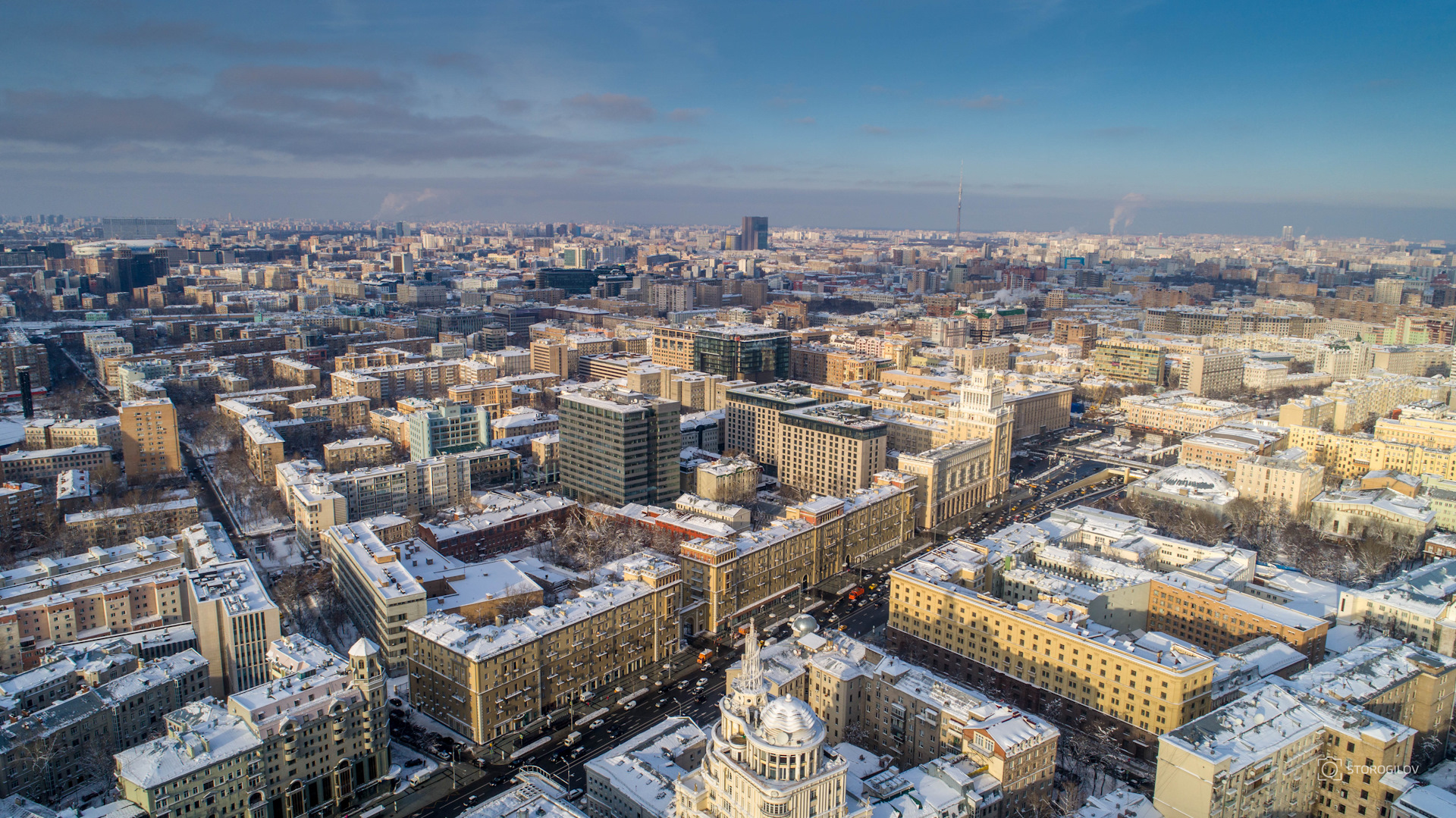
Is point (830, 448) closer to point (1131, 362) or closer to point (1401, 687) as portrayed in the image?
point (1401, 687)

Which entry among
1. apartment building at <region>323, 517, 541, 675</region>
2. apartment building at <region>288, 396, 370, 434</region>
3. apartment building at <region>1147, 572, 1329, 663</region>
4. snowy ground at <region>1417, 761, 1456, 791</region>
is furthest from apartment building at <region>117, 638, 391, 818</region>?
apartment building at <region>288, 396, 370, 434</region>

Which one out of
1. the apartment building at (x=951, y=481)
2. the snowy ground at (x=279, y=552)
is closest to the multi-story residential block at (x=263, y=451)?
the snowy ground at (x=279, y=552)

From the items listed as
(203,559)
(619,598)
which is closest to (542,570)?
(619,598)

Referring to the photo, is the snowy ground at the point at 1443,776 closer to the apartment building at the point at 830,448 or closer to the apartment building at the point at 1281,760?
the apartment building at the point at 1281,760

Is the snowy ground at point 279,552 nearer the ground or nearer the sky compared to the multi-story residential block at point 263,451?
nearer the ground

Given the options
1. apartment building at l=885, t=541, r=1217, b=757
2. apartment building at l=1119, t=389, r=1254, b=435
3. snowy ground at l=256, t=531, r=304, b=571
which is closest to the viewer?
apartment building at l=885, t=541, r=1217, b=757

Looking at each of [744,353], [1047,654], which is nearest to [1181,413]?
[744,353]

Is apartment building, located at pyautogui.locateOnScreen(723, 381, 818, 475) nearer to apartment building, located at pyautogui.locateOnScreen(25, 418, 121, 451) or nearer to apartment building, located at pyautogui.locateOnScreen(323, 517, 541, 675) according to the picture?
apartment building, located at pyautogui.locateOnScreen(323, 517, 541, 675)
